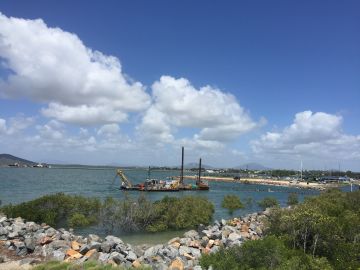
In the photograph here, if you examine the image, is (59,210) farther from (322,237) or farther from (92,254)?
(322,237)

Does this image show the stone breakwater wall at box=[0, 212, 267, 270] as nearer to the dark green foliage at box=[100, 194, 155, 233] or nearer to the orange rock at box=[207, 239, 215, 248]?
the orange rock at box=[207, 239, 215, 248]

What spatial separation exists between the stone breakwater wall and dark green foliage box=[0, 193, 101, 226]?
6.58 metres

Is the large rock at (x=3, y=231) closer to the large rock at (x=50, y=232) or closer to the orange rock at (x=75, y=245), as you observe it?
the large rock at (x=50, y=232)

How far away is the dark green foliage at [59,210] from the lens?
3011cm

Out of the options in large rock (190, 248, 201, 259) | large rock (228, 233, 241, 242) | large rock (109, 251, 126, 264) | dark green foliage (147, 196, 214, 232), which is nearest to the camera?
large rock (109, 251, 126, 264)

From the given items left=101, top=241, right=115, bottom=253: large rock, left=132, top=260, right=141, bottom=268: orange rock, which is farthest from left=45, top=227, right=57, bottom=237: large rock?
left=132, top=260, right=141, bottom=268: orange rock

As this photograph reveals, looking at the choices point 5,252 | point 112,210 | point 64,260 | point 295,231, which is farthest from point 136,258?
point 112,210

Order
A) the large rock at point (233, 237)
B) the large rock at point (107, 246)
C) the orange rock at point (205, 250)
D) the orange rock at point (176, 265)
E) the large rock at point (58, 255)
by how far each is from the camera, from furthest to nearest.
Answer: the large rock at point (233, 237), the orange rock at point (205, 250), the large rock at point (107, 246), the large rock at point (58, 255), the orange rock at point (176, 265)

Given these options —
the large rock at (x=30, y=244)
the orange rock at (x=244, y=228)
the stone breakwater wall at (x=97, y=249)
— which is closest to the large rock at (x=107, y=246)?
the stone breakwater wall at (x=97, y=249)

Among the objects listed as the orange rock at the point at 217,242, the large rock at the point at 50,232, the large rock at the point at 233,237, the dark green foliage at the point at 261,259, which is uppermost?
the dark green foliage at the point at 261,259

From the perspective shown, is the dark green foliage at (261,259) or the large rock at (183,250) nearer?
the dark green foliage at (261,259)

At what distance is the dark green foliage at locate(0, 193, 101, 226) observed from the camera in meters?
30.1

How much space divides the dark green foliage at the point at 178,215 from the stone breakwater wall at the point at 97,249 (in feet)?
25.6

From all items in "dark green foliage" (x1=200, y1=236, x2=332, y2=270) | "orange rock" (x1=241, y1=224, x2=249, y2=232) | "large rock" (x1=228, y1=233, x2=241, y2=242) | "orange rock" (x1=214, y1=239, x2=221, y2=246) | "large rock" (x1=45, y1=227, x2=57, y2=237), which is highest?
"dark green foliage" (x1=200, y1=236, x2=332, y2=270)
